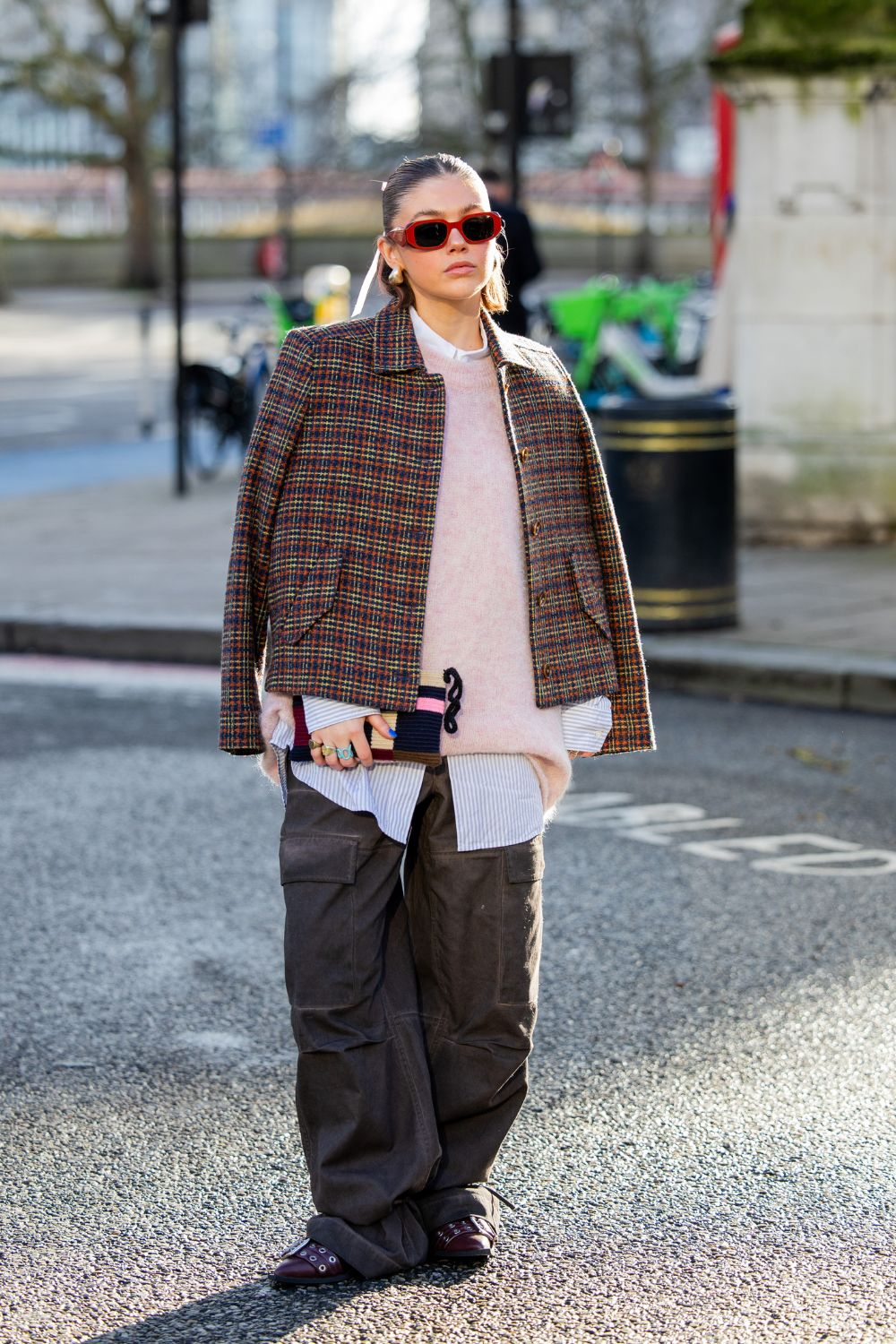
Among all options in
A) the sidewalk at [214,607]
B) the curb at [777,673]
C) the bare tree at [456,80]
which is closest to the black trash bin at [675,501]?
the sidewalk at [214,607]

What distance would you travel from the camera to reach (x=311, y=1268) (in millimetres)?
3180

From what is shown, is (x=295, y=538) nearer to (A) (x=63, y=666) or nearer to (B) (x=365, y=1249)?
(B) (x=365, y=1249)

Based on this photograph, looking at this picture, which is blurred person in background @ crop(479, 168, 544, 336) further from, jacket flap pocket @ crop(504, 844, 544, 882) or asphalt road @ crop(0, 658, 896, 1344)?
jacket flap pocket @ crop(504, 844, 544, 882)

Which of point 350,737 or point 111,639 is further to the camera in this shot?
point 111,639

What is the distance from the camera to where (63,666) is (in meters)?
9.11

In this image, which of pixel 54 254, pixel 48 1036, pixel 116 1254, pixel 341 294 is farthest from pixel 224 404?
pixel 54 254

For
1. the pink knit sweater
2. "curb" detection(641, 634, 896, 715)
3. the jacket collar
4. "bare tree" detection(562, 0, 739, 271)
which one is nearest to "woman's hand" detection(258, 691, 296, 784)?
the pink knit sweater

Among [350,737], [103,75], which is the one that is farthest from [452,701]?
[103,75]

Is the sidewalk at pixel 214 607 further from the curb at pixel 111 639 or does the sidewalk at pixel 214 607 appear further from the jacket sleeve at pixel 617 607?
the jacket sleeve at pixel 617 607

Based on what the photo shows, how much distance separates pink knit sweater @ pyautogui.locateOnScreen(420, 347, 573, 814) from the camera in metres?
3.18

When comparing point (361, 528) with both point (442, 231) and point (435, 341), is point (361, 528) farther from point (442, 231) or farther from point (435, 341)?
point (442, 231)

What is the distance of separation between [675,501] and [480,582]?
19.3 feet

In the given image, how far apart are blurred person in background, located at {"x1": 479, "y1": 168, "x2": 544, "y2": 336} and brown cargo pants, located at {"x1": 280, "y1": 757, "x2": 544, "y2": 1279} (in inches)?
317

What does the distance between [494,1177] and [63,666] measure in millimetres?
5784
